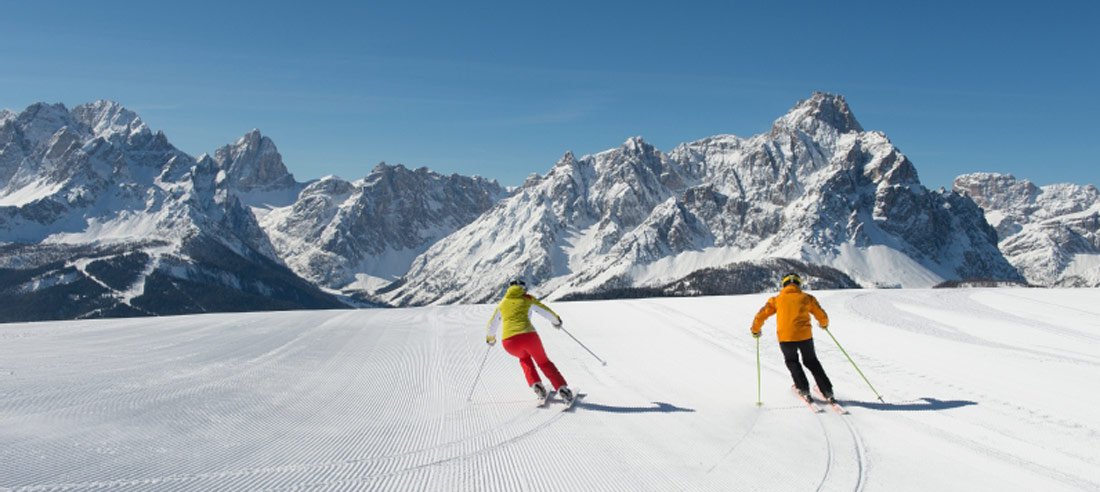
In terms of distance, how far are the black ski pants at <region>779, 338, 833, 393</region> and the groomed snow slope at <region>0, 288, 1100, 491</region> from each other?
1.27 ft

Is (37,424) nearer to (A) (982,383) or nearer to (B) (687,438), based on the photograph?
(B) (687,438)

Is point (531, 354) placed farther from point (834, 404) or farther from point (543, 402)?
point (834, 404)

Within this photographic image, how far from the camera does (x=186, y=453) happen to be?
21.9ft

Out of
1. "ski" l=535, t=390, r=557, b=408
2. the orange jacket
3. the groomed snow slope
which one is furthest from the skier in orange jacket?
"ski" l=535, t=390, r=557, b=408

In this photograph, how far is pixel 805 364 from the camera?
10.0m

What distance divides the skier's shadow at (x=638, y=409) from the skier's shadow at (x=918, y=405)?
8.21ft

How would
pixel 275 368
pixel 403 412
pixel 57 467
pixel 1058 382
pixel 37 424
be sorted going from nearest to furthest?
pixel 57 467 → pixel 37 424 → pixel 403 412 → pixel 1058 382 → pixel 275 368

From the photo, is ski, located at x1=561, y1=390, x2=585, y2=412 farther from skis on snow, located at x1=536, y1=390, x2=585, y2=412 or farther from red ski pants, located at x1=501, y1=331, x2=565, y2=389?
red ski pants, located at x1=501, y1=331, x2=565, y2=389

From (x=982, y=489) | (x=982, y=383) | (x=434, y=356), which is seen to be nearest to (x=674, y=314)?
(x=434, y=356)

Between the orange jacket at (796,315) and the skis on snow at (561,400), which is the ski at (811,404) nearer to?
the orange jacket at (796,315)

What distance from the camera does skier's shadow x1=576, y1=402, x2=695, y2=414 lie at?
938 cm

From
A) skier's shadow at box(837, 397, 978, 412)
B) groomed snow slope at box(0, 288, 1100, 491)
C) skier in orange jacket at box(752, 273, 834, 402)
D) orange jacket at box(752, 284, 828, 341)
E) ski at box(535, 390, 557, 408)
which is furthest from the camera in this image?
orange jacket at box(752, 284, 828, 341)

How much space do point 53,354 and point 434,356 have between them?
7473 mm

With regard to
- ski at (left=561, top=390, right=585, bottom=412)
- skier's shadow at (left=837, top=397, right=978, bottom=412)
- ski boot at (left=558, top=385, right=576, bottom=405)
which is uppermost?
ski boot at (left=558, top=385, right=576, bottom=405)
